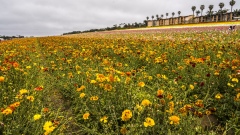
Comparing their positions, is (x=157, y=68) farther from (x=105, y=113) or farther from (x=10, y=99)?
(x=10, y=99)

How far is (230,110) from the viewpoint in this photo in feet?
12.8

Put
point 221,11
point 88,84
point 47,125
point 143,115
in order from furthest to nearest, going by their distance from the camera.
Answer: point 221,11
point 88,84
point 143,115
point 47,125

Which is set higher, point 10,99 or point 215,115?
point 10,99

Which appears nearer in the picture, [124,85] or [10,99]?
[10,99]

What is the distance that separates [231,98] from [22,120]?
10.6 ft

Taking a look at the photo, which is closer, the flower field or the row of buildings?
the flower field

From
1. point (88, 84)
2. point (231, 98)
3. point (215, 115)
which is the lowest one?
point (215, 115)

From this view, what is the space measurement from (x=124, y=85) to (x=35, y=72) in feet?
9.05

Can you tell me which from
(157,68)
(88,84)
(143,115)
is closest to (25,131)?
(143,115)

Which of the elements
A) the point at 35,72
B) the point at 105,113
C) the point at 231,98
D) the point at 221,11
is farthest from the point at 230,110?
the point at 221,11

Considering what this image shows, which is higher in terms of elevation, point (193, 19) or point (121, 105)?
point (193, 19)

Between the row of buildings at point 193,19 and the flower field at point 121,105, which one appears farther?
the row of buildings at point 193,19

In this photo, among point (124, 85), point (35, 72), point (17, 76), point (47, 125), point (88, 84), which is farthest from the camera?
point (35, 72)

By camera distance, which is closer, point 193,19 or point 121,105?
point 121,105
